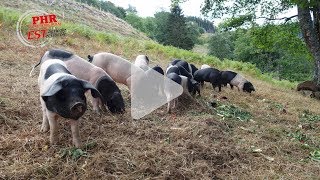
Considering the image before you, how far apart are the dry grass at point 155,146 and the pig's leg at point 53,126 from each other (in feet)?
0.27

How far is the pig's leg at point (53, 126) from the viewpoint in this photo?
4.46 m

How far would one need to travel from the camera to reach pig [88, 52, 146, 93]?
736 centimetres

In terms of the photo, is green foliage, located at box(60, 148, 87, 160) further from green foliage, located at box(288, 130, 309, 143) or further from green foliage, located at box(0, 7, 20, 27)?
green foliage, located at box(0, 7, 20, 27)

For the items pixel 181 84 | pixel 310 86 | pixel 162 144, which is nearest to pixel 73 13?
pixel 310 86

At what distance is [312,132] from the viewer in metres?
6.66

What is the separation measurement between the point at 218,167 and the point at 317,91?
9300 millimetres

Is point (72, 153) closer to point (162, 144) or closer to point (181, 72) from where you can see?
point (162, 144)

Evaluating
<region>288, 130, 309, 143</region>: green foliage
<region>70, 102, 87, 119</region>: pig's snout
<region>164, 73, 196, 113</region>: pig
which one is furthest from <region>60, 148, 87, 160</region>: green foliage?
<region>288, 130, 309, 143</region>: green foliage

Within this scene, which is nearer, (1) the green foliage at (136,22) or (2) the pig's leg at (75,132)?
Answer: (2) the pig's leg at (75,132)

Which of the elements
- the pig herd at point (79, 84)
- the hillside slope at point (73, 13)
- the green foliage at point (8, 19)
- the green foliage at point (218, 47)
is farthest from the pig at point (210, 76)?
the green foliage at point (218, 47)

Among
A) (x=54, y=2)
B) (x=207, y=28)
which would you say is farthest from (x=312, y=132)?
(x=207, y=28)

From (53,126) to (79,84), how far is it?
63cm

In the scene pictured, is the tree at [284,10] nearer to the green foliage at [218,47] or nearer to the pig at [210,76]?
the pig at [210,76]

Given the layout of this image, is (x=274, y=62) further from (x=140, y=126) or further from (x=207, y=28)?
(x=207, y=28)
